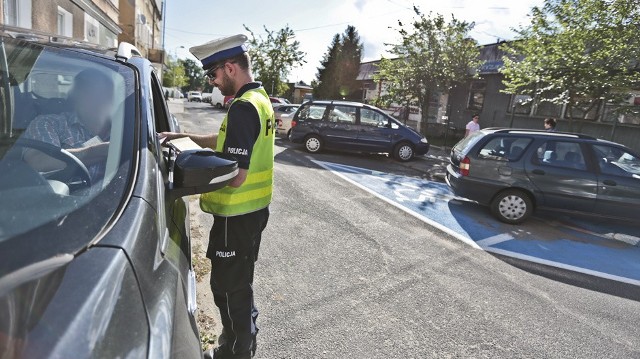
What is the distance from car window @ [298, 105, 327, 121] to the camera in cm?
1295

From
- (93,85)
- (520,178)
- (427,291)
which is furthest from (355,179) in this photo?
(93,85)

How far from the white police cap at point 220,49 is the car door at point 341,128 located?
33.9 feet

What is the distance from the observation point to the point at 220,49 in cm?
232

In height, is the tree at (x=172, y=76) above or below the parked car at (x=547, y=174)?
above

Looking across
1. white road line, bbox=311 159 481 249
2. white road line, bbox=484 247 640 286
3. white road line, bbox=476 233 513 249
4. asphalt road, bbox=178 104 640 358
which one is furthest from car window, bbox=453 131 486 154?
white road line, bbox=484 247 640 286

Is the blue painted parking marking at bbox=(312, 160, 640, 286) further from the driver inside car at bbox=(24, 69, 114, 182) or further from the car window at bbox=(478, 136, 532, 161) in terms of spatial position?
the driver inside car at bbox=(24, 69, 114, 182)

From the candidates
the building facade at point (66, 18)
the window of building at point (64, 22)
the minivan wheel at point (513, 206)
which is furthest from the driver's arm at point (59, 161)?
the window of building at point (64, 22)

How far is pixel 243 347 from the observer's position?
2490 millimetres

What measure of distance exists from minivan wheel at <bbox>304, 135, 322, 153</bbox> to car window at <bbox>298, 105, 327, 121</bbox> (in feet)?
2.01

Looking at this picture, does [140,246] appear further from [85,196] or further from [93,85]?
[93,85]

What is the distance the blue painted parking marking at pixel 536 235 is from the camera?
17.1ft

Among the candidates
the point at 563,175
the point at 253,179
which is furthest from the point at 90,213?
the point at 563,175

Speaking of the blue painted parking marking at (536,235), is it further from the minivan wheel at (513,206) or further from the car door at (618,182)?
the car door at (618,182)

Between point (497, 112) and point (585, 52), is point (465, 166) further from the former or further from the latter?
point (497, 112)
